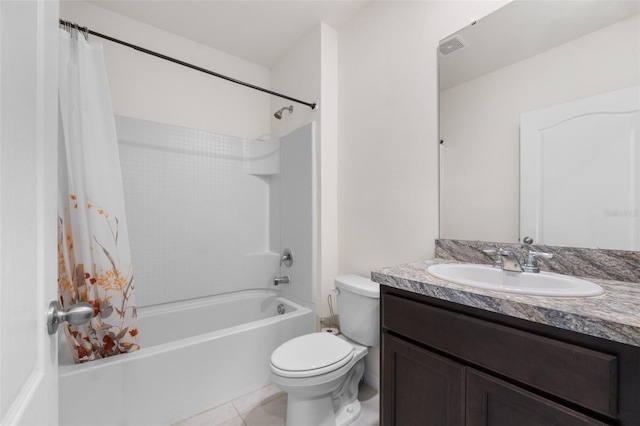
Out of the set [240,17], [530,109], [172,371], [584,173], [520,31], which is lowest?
[172,371]

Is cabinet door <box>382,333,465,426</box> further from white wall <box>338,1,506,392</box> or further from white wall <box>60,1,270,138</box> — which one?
white wall <box>60,1,270,138</box>

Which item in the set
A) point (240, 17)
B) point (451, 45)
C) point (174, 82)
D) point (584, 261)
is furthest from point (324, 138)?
point (584, 261)

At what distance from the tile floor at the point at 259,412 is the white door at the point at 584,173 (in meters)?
1.29

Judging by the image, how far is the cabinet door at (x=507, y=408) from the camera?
0.68m

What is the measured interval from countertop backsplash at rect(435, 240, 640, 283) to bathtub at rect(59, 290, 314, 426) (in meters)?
1.31

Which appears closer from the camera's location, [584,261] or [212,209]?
[584,261]

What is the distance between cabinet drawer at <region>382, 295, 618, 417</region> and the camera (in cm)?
62

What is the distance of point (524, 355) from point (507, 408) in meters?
0.17

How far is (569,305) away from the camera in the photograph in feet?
2.27

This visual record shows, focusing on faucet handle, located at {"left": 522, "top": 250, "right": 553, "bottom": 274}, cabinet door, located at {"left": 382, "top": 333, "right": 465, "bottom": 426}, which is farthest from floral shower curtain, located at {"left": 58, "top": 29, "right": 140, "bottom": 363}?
faucet handle, located at {"left": 522, "top": 250, "right": 553, "bottom": 274}

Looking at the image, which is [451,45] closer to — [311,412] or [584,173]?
[584,173]

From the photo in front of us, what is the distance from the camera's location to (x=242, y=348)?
5.53ft

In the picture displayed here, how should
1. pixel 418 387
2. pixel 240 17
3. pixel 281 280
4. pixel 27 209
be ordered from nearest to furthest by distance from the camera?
pixel 27 209, pixel 418 387, pixel 240 17, pixel 281 280

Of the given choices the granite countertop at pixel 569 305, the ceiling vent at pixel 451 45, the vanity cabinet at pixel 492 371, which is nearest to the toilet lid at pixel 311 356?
the vanity cabinet at pixel 492 371
